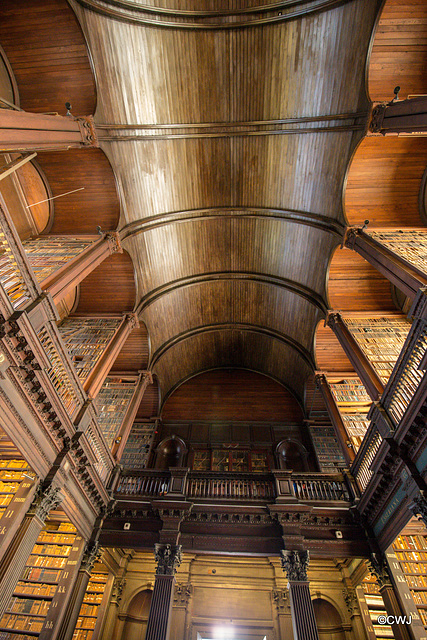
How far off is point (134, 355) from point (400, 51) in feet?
36.0

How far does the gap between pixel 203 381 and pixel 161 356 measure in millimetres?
3060

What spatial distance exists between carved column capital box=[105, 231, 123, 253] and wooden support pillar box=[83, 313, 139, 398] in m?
2.21

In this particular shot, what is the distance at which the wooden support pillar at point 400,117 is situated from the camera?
225 inches

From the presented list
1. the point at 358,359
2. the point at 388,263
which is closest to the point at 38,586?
the point at 358,359

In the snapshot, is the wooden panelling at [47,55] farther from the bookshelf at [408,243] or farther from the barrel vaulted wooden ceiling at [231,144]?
the bookshelf at [408,243]

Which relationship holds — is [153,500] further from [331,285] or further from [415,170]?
[415,170]

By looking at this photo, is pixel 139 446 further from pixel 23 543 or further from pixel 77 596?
pixel 23 543

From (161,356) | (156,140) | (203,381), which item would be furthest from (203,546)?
(156,140)

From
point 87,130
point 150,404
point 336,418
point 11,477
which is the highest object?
point 150,404

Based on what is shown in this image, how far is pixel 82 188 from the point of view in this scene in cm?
931

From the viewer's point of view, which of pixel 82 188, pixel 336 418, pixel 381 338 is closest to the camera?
pixel 381 338

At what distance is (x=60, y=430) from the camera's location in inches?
252

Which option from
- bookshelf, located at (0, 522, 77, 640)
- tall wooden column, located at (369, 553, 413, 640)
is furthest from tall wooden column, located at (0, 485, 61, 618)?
tall wooden column, located at (369, 553, 413, 640)

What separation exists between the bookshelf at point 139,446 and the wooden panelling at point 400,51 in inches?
485
